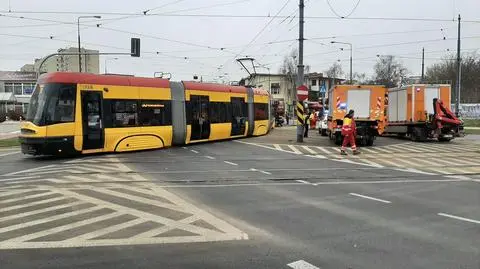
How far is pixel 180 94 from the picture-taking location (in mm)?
23562

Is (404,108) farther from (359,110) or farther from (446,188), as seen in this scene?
(446,188)

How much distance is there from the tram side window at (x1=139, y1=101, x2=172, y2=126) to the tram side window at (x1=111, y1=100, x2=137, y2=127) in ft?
1.26

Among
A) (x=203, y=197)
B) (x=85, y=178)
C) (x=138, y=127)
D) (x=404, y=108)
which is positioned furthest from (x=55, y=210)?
(x=404, y=108)

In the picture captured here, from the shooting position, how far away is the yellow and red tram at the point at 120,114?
18.0m

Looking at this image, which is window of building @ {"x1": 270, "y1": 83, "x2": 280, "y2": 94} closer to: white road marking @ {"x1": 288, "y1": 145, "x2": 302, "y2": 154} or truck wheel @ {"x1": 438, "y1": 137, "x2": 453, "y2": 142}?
truck wheel @ {"x1": 438, "y1": 137, "x2": 453, "y2": 142}

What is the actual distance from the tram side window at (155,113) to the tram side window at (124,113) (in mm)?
384

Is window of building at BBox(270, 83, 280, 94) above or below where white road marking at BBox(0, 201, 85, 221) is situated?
above

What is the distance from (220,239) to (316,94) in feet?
375

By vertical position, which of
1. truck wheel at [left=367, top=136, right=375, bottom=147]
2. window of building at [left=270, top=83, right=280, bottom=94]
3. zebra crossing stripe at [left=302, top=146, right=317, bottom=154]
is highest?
window of building at [left=270, top=83, right=280, bottom=94]

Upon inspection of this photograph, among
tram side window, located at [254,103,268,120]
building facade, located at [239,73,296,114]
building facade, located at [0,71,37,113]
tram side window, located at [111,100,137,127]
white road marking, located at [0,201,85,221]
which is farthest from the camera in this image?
building facade, located at [239,73,296,114]

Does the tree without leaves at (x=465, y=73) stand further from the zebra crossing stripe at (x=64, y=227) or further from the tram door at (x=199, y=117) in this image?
the zebra crossing stripe at (x=64, y=227)

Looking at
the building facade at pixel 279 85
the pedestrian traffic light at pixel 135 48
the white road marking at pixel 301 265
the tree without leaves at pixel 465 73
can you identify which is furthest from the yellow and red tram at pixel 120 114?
the building facade at pixel 279 85

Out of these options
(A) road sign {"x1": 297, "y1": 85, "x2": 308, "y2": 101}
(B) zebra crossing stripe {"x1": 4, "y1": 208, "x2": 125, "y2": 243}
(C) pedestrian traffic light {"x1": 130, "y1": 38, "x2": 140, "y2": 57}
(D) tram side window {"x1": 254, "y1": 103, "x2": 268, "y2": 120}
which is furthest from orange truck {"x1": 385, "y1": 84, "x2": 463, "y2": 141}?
(B) zebra crossing stripe {"x1": 4, "y1": 208, "x2": 125, "y2": 243}

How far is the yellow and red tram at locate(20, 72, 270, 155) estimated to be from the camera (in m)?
18.0
